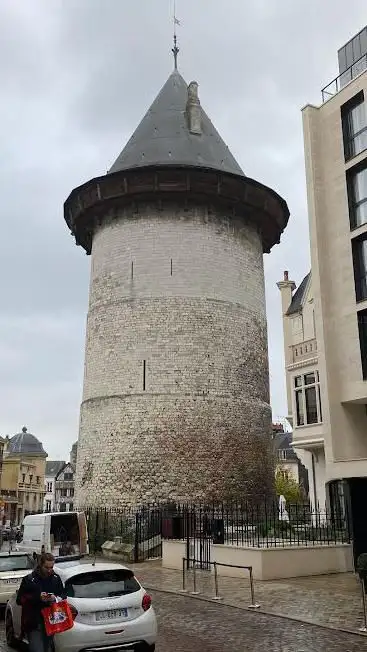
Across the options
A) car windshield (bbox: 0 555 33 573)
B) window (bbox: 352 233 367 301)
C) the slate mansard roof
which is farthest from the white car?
the slate mansard roof

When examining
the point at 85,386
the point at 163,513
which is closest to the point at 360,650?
the point at 163,513

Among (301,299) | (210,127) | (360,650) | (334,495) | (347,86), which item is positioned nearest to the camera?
(360,650)

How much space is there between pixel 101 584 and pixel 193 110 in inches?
1043

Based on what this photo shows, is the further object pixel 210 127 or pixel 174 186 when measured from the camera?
pixel 210 127

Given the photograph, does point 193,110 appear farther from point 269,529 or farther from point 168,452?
point 269,529

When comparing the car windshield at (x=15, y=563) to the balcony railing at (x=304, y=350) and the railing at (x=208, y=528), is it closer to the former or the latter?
the railing at (x=208, y=528)

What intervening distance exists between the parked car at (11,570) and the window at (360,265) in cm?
1156

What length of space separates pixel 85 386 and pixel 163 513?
7.61 metres

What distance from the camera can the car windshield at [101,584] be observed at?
7.73 meters

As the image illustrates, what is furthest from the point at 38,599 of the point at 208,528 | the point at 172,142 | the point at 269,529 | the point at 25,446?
the point at 25,446

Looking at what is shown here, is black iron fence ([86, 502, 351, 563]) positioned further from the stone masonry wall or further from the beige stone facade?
the beige stone facade

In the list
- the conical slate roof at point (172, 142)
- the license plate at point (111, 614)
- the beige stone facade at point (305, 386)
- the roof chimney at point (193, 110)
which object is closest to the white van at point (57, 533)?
the beige stone facade at point (305, 386)

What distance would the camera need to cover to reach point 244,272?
93.0 feet

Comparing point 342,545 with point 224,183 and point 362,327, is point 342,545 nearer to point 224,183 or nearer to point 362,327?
point 362,327
